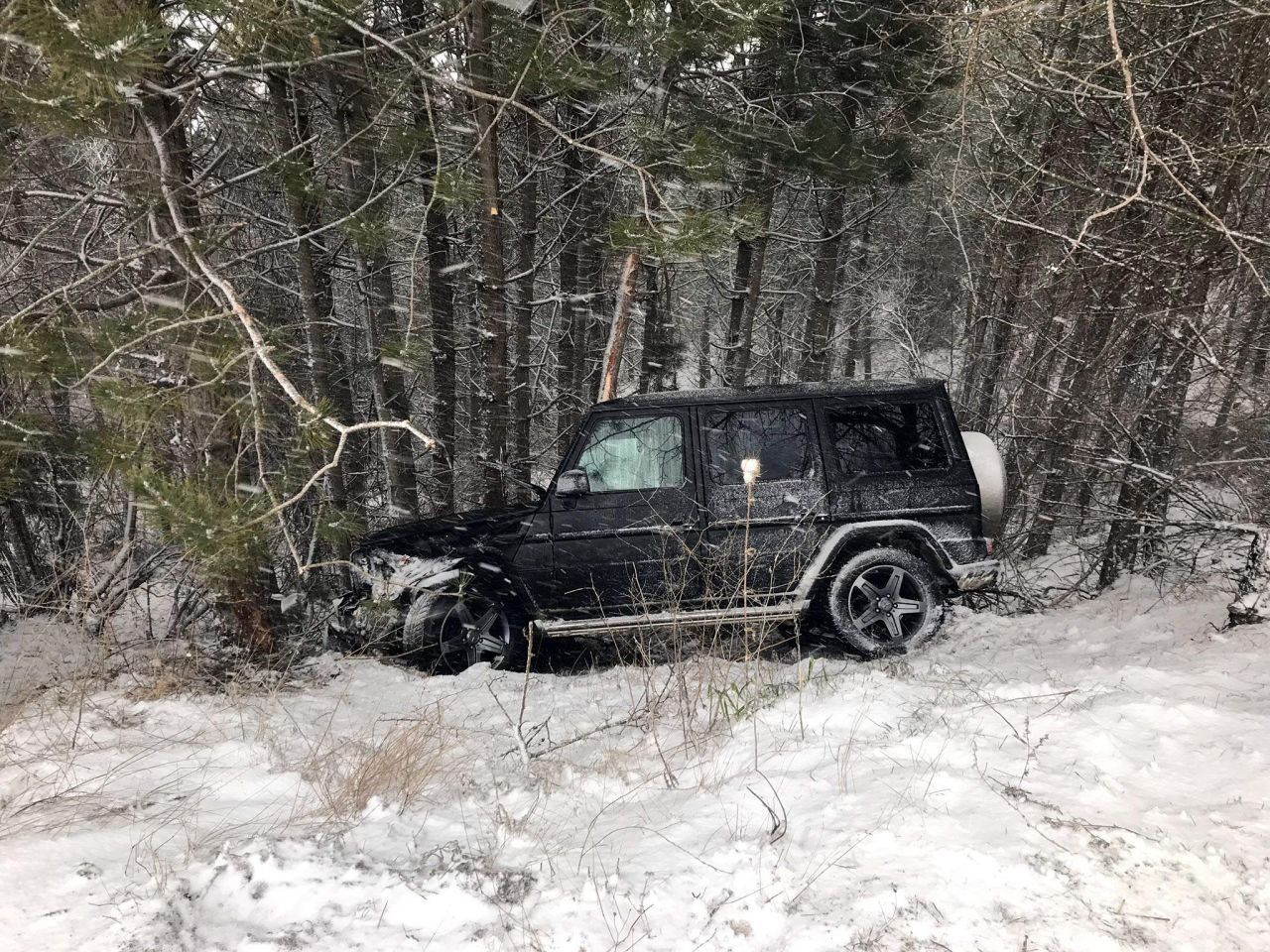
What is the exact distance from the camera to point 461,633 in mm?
5293

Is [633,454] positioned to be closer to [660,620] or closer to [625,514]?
[625,514]

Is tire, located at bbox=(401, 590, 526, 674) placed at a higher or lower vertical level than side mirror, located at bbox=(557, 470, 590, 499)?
lower

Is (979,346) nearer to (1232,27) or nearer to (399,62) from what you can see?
(1232,27)

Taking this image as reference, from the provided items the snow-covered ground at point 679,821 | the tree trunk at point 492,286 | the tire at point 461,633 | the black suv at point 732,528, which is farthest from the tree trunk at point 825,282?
the snow-covered ground at point 679,821

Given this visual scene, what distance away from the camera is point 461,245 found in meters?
9.93

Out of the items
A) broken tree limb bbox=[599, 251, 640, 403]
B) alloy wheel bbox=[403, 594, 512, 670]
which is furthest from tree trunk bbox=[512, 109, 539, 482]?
alloy wheel bbox=[403, 594, 512, 670]

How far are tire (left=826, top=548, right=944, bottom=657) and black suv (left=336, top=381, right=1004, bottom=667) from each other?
12 mm

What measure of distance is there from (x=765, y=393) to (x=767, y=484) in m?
0.65

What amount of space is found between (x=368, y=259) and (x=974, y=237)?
12316 millimetres

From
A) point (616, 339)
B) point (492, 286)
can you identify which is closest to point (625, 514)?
point (616, 339)

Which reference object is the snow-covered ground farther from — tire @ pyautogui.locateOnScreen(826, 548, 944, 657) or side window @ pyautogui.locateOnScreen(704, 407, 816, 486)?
side window @ pyautogui.locateOnScreen(704, 407, 816, 486)

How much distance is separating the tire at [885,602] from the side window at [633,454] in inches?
55.3

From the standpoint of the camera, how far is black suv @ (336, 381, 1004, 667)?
5266 millimetres

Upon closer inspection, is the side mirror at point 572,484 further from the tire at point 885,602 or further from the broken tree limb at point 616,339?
the broken tree limb at point 616,339
